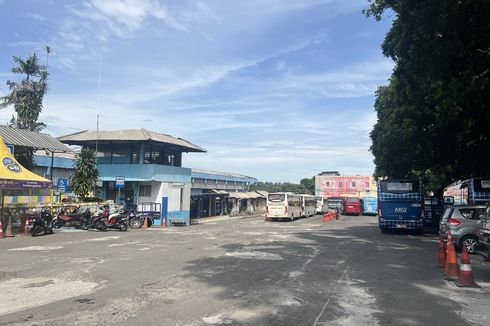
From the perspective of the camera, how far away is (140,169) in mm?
34094

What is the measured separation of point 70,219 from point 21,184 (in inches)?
159

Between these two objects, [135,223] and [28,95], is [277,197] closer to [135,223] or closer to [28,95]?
[135,223]

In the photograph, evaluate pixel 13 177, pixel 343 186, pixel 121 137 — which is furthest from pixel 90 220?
pixel 343 186

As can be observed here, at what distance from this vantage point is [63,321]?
6273 mm

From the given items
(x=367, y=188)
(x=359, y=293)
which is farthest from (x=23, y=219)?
(x=367, y=188)

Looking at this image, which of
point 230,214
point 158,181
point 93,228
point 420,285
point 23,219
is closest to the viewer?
point 420,285

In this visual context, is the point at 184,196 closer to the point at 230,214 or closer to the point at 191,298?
the point at 230,214

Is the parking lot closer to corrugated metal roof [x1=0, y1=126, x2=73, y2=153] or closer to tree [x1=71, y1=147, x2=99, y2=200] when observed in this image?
corrugated metal roof [x1=0, y1=126, x2=73, y2=153]

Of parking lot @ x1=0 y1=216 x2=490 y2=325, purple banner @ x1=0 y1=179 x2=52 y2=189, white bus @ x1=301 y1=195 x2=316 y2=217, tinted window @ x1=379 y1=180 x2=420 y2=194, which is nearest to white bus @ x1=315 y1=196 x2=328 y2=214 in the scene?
white bus @ x1=301 y1=195 x2=316 y2=217

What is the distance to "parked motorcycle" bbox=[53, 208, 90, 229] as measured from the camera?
78.5ft

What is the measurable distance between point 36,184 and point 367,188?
57.4 metres

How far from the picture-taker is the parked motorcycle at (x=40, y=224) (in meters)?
20.0

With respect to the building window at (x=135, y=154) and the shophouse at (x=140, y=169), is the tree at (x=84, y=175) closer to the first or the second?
the shophouse at (x=140, y=169)

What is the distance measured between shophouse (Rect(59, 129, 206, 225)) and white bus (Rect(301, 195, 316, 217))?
14.7 metres
